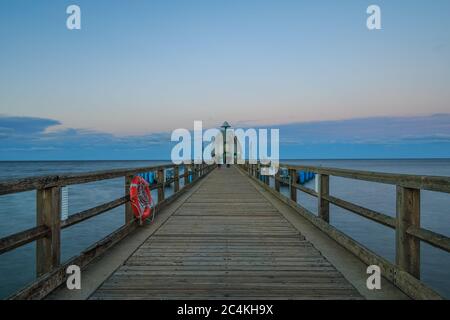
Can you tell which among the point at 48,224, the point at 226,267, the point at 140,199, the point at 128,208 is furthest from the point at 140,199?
the point at 48,224

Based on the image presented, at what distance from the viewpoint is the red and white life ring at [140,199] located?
19.7ft

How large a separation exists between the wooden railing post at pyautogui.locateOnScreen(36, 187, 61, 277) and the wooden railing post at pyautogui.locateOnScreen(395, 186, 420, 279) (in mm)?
3212

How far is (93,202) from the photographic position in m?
25.0

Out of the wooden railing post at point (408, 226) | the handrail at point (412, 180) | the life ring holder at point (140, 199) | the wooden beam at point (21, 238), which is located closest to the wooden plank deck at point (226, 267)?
the life ring holder at point (140, 199)

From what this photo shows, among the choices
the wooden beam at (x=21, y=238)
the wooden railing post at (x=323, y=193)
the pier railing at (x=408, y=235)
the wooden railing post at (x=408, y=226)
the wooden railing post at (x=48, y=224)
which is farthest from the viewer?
the wooden railing post at (x=323, y=193)

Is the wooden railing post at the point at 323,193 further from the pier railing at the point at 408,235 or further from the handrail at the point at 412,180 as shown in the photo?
the pier railing at the point at 408,235

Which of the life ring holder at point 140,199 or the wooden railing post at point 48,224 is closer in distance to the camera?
the wooden railing post at point 48,224

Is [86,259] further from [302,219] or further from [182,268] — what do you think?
[302,219]

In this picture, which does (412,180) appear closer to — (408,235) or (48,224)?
(408,235)

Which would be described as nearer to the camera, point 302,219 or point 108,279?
point 108,279

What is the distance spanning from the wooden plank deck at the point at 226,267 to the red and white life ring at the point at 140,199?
1.38 feet

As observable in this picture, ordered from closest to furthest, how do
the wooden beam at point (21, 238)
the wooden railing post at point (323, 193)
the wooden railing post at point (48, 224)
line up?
the wooden beam at point (21, 238), the wooden railing post at point (48, 224), the wooden railing post at point (323, 193)
